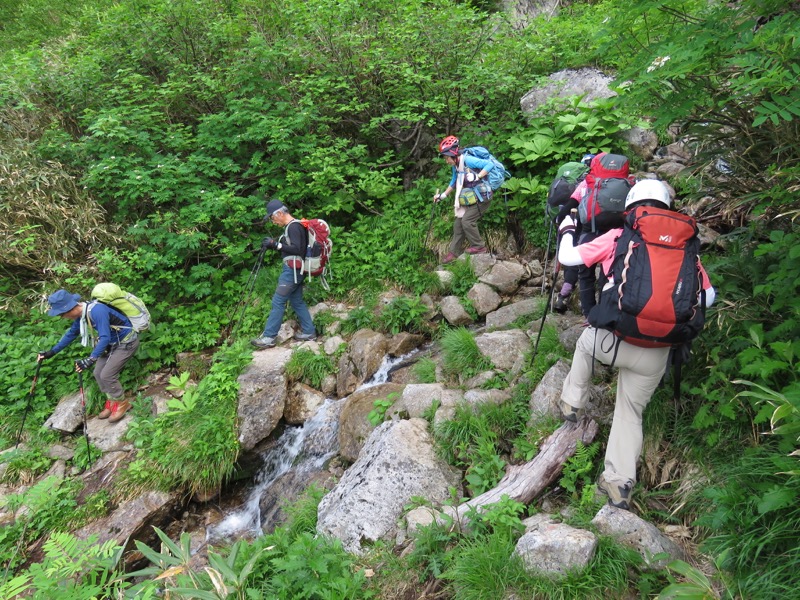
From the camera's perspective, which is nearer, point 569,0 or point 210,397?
point 210,397

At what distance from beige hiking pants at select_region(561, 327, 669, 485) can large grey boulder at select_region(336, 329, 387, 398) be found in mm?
4025

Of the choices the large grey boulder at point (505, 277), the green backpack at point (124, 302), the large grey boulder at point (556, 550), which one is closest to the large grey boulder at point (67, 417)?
the green backpack at point (124, 302)

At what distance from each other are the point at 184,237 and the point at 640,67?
746 centimetres

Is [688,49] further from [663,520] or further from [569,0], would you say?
[569,0]

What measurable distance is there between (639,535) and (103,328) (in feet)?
24.3

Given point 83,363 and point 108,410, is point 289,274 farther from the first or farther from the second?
point 108,410

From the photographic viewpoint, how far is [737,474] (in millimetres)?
3148

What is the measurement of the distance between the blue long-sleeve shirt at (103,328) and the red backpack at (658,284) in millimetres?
7103

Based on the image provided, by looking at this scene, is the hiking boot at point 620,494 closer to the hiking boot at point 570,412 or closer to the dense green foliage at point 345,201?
the dense green foliage at point 345,201

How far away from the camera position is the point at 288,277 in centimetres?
748

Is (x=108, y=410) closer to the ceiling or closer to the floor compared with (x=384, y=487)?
closer to the floor

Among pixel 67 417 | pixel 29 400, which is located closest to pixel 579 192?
pixel 67 417

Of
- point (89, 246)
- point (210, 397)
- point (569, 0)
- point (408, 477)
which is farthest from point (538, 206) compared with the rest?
point (569, 0)

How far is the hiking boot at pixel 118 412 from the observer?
721cm
